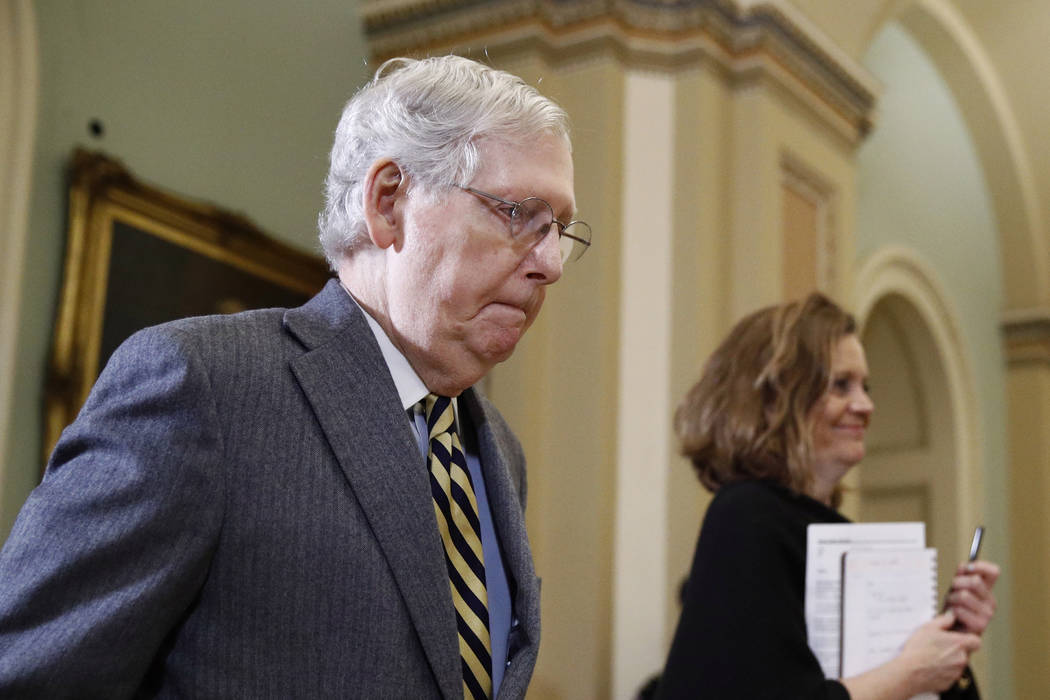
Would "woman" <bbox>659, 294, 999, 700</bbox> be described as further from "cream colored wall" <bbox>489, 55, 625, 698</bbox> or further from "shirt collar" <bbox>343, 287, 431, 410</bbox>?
"cream colored wall" <bbox>489, 55, 625, 698</bbox>

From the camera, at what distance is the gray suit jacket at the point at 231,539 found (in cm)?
123

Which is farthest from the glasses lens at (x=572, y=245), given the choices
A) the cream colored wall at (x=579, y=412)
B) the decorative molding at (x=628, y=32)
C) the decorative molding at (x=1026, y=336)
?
the decorative molding at (x=1026, y=336)

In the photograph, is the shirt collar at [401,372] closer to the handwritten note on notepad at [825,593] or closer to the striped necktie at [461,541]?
the striped necktie at [461,541]

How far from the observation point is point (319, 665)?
133cm

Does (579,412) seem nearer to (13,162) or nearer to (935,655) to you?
(13,162)

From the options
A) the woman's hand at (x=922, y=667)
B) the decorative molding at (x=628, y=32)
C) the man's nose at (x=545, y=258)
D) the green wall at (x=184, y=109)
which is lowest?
the woman's hand at (x=922, y=667)

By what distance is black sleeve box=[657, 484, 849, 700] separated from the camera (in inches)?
92.3

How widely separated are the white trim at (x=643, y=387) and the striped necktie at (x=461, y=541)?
10.9 feet

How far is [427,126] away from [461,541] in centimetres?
57

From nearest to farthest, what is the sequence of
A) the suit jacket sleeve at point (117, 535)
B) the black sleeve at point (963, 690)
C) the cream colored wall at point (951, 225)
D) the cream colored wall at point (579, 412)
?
the suit jacket sleeve at point (117, 535)
the black sleeve at point (963, 690)
the cream colored wall at point (579, 412)
the cream colored wall at point (951, 225)

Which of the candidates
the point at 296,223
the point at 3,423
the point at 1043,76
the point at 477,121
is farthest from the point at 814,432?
the point at 1043,76

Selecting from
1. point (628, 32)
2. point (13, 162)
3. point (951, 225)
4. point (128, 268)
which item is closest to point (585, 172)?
point (628, 32)

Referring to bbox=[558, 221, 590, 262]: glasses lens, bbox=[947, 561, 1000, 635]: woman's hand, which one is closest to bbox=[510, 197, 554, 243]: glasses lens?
bbox=[558, 221, 590, 262]: glasses lens

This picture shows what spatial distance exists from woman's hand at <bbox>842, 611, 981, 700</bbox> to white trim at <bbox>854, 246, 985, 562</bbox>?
601cm
